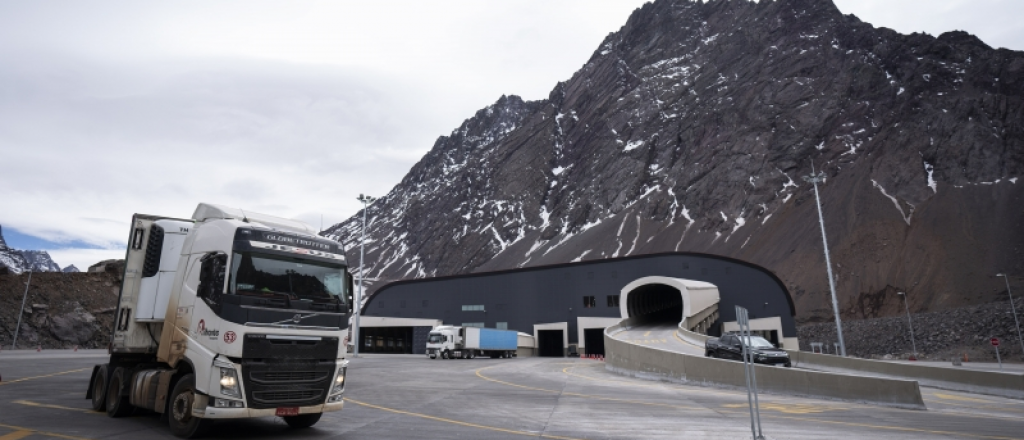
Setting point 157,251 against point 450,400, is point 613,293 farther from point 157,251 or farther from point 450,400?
point 157,251

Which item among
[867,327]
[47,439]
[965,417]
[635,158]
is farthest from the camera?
[635,158]

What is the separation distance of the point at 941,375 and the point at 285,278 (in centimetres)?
2717

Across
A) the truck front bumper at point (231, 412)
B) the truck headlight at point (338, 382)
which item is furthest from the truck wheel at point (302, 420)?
the truck front bumper at point (231, 412)

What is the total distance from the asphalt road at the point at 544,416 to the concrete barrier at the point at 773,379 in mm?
575

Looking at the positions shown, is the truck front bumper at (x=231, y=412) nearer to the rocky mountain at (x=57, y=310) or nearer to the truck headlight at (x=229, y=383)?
the truck headlight at (x=229, y=383)

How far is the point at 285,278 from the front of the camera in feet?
32.4

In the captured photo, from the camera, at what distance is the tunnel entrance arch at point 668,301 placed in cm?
5328

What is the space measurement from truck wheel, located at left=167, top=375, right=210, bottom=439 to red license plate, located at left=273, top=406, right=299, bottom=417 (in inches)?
52.7

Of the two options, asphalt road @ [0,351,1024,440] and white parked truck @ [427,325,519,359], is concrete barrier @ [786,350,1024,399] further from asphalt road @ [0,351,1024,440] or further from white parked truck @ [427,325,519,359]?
white parked truck @ [427,325,519,359]

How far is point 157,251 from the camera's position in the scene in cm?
1152

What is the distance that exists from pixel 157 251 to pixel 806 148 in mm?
139849

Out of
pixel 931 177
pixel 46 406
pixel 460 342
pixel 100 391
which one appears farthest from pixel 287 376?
pixel 931 177

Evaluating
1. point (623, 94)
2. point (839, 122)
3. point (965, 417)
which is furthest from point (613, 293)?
Result: point (623, 94)

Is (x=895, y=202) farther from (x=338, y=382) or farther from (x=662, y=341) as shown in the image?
(x=338, y=382)
